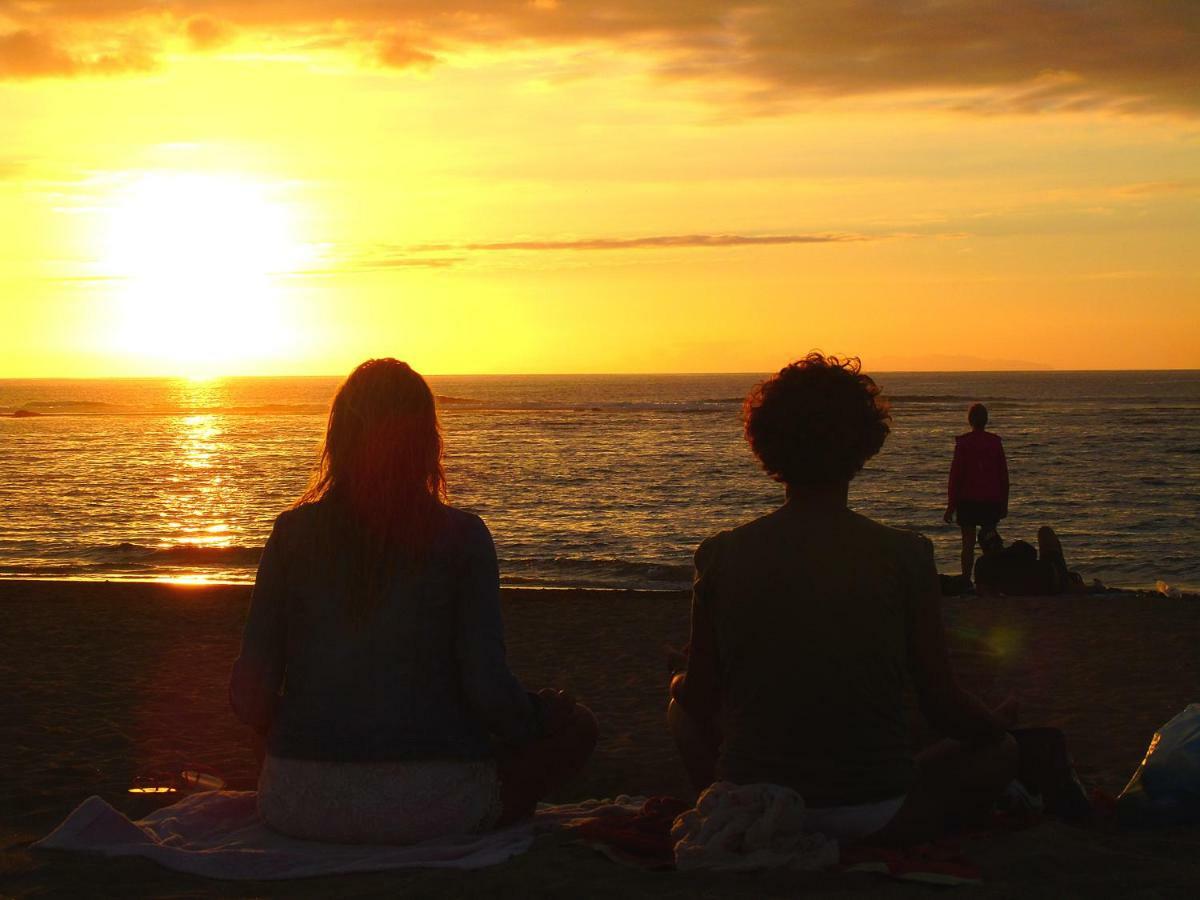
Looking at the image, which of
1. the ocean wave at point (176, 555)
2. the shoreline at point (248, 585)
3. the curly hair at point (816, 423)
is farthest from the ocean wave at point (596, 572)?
the curly hair at point (816, 423)

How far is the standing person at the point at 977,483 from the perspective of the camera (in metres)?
12.2

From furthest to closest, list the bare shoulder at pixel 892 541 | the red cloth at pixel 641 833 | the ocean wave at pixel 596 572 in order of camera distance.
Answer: the ocean wave at pixel 596 572 < the red cloth at pixel 641 833 < the bare shoulder at pixel 892 541

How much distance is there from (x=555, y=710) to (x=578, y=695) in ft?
11.1

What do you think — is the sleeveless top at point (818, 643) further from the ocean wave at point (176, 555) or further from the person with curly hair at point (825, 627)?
the ocean wave at point (176, 555)

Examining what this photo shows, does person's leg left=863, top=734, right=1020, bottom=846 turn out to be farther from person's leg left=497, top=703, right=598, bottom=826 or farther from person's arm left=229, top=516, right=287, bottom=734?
person's arm left=229, top=516, right=287, bottom=734

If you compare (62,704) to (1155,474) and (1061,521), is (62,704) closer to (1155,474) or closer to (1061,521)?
(1061,521)

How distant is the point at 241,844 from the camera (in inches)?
160

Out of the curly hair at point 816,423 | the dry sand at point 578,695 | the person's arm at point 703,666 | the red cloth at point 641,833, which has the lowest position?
the dry sand at point 578,695

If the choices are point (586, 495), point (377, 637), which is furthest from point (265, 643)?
point (586, 495)

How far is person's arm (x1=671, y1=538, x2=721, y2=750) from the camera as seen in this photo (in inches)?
148

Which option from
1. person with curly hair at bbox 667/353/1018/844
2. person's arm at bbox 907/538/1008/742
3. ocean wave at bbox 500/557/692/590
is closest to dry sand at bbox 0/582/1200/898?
person with curly hair at bbox 667/353/1018/844

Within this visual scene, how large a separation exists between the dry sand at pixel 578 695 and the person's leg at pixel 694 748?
0.46 metres

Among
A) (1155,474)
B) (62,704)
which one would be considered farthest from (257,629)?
(1155,474)

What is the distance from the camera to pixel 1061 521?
22.4 metres
